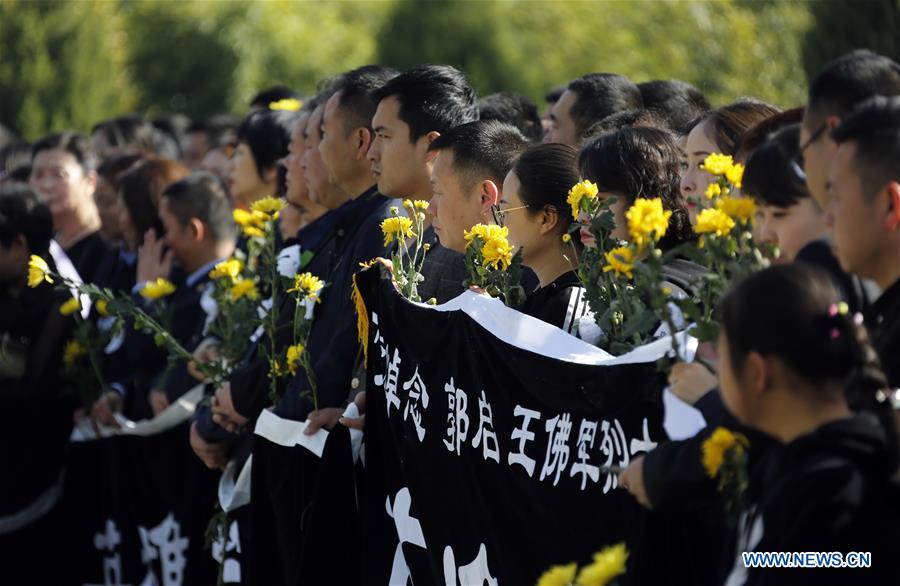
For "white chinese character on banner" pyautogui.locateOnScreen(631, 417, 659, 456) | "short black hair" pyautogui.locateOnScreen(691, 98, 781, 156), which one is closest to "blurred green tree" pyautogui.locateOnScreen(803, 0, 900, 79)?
"short black hair" pyautogui.locateOnScreen(691, 98, 781, 156)

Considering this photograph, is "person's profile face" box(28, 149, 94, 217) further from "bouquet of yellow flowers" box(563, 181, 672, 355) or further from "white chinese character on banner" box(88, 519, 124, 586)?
"bouquet of yellow flowers" box(563, 181, 672, 355)

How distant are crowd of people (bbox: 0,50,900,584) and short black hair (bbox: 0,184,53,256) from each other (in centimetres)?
1

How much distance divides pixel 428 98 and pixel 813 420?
9.32ft

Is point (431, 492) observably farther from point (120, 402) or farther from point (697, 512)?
point (120, 402)

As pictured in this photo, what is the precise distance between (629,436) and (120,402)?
3629 mm

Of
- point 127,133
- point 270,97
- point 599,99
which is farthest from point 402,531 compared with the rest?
point 127,133

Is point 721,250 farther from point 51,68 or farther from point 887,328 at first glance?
point 51,68

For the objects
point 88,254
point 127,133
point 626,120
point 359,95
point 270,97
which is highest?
point 127,133

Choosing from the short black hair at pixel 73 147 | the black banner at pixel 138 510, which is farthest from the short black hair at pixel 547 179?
the short black hair at pixel 73 147

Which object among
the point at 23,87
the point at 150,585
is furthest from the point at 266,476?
the point at 23,87

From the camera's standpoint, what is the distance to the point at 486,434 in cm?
373

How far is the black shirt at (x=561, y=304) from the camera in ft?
12.4

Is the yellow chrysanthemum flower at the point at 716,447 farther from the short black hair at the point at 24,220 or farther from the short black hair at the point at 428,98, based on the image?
the short black hair at the point at 24,220

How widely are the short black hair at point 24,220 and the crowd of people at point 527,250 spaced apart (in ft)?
0.04
